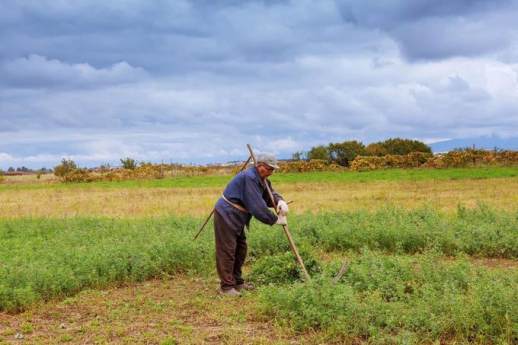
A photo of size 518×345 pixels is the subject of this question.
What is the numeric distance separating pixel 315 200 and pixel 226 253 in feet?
47.3

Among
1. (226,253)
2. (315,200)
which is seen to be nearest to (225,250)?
(226,253)

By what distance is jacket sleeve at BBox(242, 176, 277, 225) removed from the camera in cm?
847

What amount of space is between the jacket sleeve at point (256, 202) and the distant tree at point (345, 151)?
4600 centimetres

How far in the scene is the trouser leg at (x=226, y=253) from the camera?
882 cm

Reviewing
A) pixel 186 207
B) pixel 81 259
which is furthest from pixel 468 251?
pixel 186 207

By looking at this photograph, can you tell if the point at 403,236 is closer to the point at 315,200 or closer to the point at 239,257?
the point at 239,257

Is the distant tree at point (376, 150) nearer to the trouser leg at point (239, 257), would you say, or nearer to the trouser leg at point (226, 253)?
the trouser leg at point (239, 257)

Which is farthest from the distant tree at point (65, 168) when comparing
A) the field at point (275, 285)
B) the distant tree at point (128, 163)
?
the field at point (275, 285)

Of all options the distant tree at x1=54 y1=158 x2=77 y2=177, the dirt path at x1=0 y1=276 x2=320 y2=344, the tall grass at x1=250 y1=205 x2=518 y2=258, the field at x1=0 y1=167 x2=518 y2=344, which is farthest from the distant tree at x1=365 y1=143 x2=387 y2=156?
the dirt path at x1=0 y1=276 x2=320 y2=344

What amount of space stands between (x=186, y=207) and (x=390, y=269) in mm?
13062

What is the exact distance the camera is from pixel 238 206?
8.87 m

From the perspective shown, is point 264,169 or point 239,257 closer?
point 264,169

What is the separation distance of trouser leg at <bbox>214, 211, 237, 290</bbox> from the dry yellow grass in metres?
9.12

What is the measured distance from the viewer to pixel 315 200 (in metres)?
23.0
